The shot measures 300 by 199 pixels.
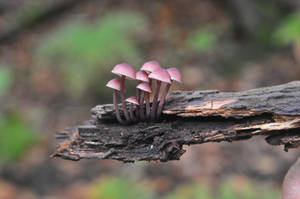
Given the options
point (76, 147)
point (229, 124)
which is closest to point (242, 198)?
point (229, 124)

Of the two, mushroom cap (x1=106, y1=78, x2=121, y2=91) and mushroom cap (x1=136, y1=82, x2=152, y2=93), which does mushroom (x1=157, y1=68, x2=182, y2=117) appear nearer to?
mushroom cap (x1=136, y1=82, x2=152, y2=93)

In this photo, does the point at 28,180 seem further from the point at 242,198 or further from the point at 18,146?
the point at 242,198

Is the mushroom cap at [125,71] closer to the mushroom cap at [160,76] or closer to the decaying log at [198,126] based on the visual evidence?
the mushroom cap at [160,76]

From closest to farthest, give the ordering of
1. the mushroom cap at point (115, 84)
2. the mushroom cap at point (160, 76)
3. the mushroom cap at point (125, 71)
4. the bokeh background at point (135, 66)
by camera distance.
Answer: the mushroom cap at point (160, 76) < the mushroom cap at point (125, 71) < the mushroom cap at point (115, 84) < the bokeh background at point (135, 66)

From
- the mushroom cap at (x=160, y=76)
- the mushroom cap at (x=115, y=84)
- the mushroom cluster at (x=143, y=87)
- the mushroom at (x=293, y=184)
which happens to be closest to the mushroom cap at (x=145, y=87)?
the mushroom cluster at (x=143, y=87)

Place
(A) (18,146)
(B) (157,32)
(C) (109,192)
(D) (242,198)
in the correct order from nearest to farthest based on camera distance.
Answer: (D) (242,198)
(C) (109,192)
(A) (18,146)
(B) (157,32)

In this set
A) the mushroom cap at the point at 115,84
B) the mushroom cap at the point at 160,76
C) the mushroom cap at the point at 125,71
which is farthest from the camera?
the mushroom cap at the point at 115,84

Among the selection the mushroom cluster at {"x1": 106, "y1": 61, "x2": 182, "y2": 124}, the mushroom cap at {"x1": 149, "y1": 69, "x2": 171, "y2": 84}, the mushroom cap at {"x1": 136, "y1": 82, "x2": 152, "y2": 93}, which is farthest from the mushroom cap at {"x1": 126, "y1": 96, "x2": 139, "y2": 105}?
the mushroom cap at {"x1": 149, "y1": 69, "x2": 171, "y2": 84}
